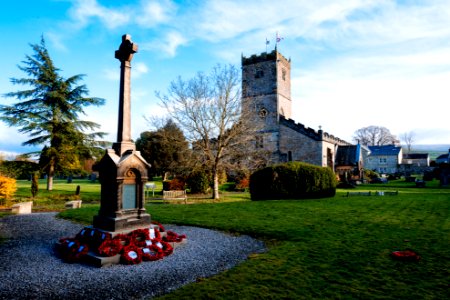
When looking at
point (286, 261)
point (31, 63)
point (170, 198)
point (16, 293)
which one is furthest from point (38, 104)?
point (286, 261)

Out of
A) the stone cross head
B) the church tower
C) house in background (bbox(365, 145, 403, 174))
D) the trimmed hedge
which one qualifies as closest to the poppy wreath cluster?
the stone cross head

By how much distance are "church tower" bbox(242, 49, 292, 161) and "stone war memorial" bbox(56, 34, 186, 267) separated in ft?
101

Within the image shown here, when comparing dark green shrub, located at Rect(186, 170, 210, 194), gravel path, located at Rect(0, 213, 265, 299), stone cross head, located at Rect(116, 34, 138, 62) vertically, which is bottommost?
gravel path, located at Rect(0, 213, 265, 299)

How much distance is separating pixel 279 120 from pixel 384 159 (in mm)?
46639

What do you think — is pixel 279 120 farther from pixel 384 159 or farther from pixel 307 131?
pixel 384 159

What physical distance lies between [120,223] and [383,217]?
9776 mm

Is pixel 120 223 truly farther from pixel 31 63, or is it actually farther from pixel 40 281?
pixel 31 63

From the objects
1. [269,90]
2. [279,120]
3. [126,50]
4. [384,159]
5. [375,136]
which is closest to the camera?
[126,50]

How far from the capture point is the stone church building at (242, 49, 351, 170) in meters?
36.7

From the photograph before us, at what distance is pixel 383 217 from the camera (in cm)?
1108

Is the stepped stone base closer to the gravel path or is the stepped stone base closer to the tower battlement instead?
the gravel path

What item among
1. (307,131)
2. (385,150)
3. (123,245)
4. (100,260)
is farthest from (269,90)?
(385,150)

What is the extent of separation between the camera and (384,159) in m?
71.3

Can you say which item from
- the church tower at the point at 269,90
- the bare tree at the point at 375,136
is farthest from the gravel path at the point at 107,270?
the bare tree at the point at 375,136
